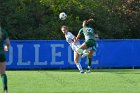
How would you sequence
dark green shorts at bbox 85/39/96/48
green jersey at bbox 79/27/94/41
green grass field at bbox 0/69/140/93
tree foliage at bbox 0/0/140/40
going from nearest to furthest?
green grass field at bbox 0/69/140/93 < green jersey at bbox 79/27/94/41 < dark green shorts at bbox 85/39/96/48 < tree foliage at bbox 0/0/140/40

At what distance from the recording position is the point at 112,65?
2573 cm

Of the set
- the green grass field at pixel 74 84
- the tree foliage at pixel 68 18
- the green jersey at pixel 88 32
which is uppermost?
the green jersey at pixel 88 32

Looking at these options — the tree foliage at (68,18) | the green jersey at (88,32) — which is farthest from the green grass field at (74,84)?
the tree foliage at (68,18)

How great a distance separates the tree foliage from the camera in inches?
1268

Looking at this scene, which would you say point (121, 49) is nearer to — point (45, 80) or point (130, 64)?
point (130, 64)

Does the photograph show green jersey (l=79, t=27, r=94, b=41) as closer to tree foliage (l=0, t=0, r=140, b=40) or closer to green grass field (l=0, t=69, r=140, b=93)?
green grass field (l=0, t=69, r=140, b=93)

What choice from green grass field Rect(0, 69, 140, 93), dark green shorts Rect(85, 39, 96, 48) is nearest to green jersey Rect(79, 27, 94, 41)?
dark green shorts Rect(85, 39, 96, 48)

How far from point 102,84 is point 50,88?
1.88 metres

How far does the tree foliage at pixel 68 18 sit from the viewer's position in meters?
32.2

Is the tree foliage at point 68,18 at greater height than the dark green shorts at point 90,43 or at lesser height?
lesser

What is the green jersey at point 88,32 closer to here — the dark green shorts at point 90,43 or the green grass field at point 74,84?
the dark green shorts at point 90,43

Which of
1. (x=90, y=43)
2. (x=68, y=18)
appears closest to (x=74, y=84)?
(x=90, y=43)

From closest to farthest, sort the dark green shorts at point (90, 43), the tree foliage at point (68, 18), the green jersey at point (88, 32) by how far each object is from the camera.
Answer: the green jersey at point (88, 32)
the dark green shorts at point (90, 43)
the tree foliage at point (68, 18)

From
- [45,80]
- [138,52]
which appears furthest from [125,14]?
[45,80]
